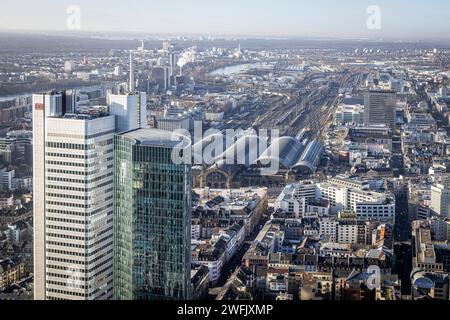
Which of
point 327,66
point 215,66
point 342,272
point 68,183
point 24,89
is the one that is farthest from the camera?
point 215,66

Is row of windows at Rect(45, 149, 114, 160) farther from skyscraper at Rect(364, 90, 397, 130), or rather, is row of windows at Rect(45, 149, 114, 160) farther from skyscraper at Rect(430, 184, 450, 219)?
skyscraper at Rect(364, 90, 397, 130)

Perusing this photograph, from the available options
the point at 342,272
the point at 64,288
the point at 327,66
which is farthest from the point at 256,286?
the point at 327,66

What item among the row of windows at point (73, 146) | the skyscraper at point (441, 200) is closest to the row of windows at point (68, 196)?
the row of windows at point (73, 146)

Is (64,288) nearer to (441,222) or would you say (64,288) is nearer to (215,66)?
(441,222)

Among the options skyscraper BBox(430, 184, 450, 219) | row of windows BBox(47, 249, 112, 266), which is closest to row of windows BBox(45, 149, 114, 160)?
row of windows BBox(47, 249, 112, 266)

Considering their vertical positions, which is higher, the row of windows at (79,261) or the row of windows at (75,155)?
A: the row of windows at (75,155)

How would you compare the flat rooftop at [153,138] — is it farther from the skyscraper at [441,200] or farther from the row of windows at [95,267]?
the skyscraper at [441,200]
